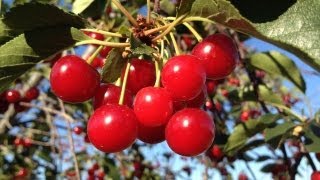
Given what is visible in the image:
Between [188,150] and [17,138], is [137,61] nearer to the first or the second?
[188,150]

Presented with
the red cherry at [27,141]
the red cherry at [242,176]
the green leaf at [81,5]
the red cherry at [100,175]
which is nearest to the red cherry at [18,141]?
the red cherry at [27,141]

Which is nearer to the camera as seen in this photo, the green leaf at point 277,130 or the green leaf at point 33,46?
the green leaf at point 33,46

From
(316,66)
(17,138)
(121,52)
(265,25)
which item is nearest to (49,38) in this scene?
(121,52)

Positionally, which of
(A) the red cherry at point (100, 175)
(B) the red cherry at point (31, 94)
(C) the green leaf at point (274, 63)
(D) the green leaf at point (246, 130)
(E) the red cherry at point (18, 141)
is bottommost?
(A) the red cherry at point (100, 175)

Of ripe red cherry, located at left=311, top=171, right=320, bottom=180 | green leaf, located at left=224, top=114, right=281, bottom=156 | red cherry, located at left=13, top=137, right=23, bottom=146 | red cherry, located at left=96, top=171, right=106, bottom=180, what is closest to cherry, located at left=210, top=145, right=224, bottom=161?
green leaf, located at left=224, top=114, right=281, bottom=156

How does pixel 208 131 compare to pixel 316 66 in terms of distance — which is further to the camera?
pixel 208 131

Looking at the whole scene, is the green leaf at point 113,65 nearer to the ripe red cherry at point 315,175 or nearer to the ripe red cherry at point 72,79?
the ripe red cherry at point 72,79

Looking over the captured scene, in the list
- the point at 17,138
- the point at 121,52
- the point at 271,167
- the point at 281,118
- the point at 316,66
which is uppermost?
the point at 316,66
